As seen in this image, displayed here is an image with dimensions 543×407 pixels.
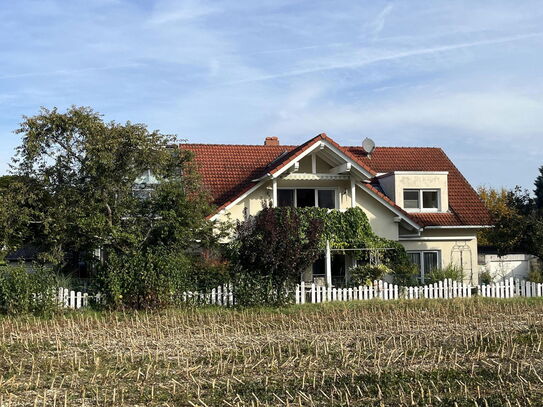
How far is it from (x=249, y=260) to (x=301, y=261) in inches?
74.2

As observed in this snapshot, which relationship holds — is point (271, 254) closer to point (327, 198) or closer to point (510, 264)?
point (327, 198)

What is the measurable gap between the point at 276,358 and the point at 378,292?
12.5 metres

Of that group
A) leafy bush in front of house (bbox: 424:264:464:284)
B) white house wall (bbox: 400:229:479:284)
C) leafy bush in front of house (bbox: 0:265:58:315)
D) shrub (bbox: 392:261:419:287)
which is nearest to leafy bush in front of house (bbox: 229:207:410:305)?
shrub (bbox: 392:261:419:287)

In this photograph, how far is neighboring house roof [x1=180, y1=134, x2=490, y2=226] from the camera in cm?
3002

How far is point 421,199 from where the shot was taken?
3195 centimetres

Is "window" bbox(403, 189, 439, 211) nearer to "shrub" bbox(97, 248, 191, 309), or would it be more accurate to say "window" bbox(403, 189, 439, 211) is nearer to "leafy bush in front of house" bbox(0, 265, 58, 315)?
"shrub" bbox(97, 248, 191, 309)

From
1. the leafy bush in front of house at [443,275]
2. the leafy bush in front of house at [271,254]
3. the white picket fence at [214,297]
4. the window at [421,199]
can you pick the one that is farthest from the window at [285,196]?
the white picket fence at [214,297]

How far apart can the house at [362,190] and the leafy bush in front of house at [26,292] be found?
23.7ft

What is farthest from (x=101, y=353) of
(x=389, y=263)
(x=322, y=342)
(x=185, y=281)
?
(x=389, y=263)

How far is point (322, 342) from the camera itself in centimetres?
1507

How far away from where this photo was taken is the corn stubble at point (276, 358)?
33.6ft

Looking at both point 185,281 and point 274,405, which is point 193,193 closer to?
point 185,281

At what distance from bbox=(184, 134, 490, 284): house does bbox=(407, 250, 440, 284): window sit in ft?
0.14

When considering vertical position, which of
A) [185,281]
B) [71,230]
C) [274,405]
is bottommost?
[274,405]
